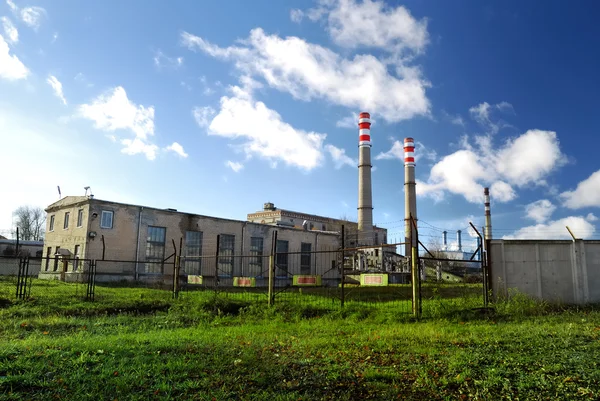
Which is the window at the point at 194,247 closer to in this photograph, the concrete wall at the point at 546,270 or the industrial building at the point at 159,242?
the industrial building at the point at 159,242

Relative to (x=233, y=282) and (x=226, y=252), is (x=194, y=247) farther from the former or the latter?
(x=233, y=282)

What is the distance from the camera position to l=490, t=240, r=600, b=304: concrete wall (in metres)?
15.1

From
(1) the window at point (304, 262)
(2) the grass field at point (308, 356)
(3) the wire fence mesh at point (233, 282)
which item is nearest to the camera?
(2) the grass field at point (308, 356)

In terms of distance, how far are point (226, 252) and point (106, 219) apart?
806cm

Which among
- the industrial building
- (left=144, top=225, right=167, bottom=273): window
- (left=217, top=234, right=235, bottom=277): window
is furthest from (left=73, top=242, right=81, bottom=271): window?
(left=217, top=234, right=235, bottom=277): window

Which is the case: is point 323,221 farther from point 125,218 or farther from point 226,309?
point 226,309

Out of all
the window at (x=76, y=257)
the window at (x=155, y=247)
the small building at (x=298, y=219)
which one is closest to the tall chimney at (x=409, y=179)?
the small building at (x=298, y=219)

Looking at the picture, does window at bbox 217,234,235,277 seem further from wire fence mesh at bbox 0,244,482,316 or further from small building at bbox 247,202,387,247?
small building at bbox 247,202,387,247

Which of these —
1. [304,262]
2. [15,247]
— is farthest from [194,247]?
[15,247]

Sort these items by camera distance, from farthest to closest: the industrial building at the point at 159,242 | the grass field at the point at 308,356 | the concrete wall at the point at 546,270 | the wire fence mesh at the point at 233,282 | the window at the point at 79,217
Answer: the window at the point at 79,217, the industrial building at the point at 159,242, the concrete wall at the point at 546,270, the wire fence mesh at the point at 233,282, the grass field at the point at 308,356

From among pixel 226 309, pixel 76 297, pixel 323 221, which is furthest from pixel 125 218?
pixel 323 221

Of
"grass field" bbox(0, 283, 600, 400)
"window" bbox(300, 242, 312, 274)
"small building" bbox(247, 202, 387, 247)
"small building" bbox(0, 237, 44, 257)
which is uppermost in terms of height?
"small building" bbox(247, 202, 387, 247)

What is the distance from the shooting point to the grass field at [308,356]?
532cm

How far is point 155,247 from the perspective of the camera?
26688 mm
